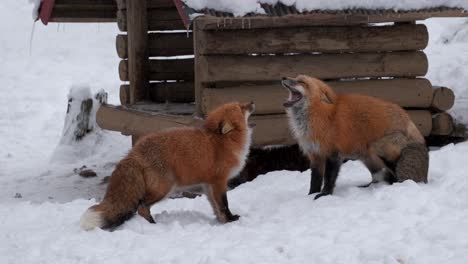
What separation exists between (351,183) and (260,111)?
194cm

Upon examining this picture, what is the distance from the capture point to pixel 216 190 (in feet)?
17.7

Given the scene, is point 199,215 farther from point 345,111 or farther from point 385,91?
point 385,91

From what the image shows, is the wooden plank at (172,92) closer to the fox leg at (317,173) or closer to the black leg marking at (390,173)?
the fox leg at (317,173)

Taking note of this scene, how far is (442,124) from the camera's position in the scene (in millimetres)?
9094

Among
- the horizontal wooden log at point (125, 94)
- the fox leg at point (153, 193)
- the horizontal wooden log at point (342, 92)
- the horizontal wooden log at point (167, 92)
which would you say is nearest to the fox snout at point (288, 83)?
the fox leg at point (153, 193)

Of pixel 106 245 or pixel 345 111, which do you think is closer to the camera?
pixel 106 245

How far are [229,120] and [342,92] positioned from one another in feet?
11.0

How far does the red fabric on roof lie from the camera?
9562 mm

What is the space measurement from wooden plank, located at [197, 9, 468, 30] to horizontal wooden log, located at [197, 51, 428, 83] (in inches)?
17.3

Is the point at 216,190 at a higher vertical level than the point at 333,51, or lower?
lower

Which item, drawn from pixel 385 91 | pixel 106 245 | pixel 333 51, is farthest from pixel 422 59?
pixel 106 245

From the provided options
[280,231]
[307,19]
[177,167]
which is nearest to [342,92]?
[307,19]

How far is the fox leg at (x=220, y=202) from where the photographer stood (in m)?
5.36

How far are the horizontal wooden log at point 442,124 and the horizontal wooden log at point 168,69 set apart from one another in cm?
414
